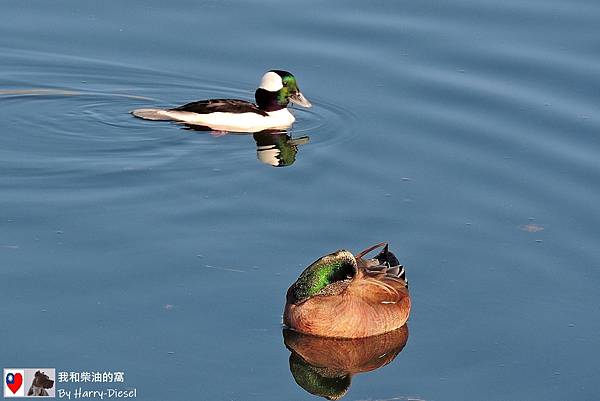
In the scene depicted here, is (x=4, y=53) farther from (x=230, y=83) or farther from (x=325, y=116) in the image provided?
(x=325, y=116)

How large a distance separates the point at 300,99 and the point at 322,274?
534 cm

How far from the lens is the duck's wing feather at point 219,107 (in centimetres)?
1545

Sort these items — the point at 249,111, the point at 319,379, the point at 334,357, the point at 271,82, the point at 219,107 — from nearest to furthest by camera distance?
the point at 319,379 → the point at 334,357 → the point at 219,107 → the point at 249,111 → the point at 271,82

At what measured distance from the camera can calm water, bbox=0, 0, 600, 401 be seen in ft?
34.2

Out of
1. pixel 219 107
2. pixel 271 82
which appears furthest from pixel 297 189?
pixel 271 82

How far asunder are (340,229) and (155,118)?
3.94 meters

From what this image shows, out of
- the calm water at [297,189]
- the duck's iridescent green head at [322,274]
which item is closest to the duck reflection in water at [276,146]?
the calm water at [297,189]

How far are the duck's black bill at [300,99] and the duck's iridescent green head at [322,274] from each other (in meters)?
5.20

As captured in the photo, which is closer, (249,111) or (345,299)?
(345,299)

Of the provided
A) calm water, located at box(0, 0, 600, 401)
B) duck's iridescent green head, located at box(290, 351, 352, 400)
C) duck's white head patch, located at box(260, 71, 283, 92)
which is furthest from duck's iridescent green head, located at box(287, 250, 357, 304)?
duck's white head patch, located at box(260, 71, 283, 92)

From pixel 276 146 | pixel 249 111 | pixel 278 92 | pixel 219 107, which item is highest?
pixel 278 92

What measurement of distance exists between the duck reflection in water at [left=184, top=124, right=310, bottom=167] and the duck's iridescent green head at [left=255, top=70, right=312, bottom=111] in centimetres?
35

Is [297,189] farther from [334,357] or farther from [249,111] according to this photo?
[334,357]

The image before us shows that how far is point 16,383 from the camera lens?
977 centimetres
